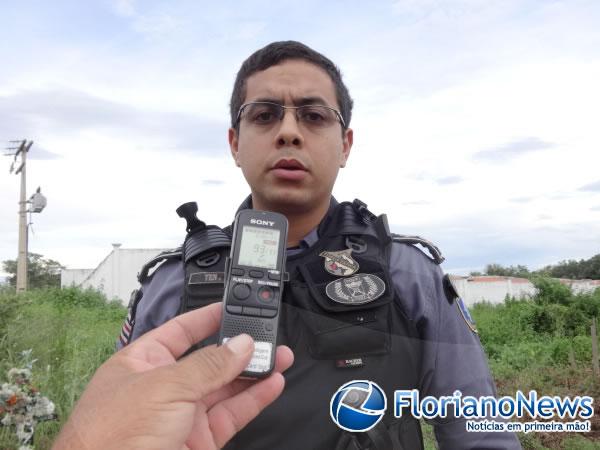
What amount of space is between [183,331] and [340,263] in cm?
71

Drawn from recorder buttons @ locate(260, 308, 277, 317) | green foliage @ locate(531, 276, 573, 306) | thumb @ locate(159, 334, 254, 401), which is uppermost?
recorder buttons @ locate(260, 308, 277, 317)

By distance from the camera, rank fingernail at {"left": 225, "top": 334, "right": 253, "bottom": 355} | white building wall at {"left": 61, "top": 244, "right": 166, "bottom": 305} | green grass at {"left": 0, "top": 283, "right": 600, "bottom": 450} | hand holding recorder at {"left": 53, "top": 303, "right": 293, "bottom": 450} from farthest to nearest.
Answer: white building wall at {"left": 61, "top": 244, "right": 166, "bottom": 305} < green grass at {"left": 0, "top": 283, "right": 600, "bottom": 450} < fingernail at {"left": 225, "top": 334, "right": 253, "bottom": 355} < hand holding recorder at {"left": 53, "top": 303, "right": 293, "bottom": 450}

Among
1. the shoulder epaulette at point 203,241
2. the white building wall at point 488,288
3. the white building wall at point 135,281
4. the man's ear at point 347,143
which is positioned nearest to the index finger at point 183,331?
the shoulder epaulette at point 203,241

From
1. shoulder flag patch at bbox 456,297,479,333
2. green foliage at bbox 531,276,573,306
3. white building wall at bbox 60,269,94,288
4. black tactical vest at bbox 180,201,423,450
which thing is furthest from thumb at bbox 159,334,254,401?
white building wall at bbox 60,269,94,288

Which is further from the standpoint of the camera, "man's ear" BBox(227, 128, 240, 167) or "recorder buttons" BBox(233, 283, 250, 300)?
"man's ear" BBox(227, 128, 240, 167)

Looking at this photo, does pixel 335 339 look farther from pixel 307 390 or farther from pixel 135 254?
pixel 135 254

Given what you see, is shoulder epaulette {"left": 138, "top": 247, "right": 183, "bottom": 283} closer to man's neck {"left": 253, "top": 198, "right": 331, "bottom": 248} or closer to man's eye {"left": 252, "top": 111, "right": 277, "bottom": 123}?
man's neck {"left": 253, "top": 198, "right": 331, "bottom": 248}

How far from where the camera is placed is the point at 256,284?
1.74 metres

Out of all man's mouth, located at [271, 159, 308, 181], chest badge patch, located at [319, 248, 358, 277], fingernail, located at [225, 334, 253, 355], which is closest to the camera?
fingernail, located at [225, 334, 253, 355]

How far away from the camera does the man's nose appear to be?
6.98 feet

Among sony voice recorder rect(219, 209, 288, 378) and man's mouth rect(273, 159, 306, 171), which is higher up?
man's mouth rect(273, 159, 306, 171)

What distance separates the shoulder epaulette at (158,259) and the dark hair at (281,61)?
2.14ft

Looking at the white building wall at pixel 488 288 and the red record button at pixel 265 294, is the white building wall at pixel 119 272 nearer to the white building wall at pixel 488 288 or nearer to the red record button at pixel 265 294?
the white building wall at pixel 488 288

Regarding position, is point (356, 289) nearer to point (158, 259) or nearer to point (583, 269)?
point (158, 259)
